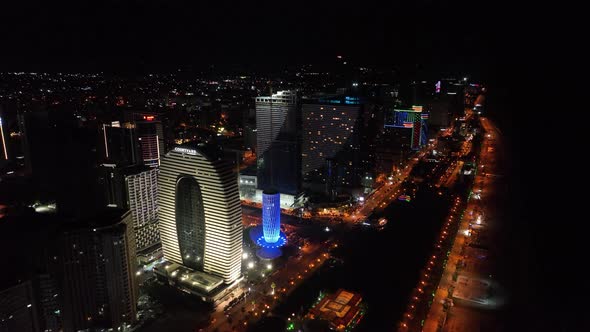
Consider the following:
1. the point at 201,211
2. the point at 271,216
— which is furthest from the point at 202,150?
the point at 271,216

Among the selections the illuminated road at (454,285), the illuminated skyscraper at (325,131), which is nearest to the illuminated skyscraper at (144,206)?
the illuminated skyscraper at (325,131)

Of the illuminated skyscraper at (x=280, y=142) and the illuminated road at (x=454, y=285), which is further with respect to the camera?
the illuminated skyscraper at (x=280, y=142)

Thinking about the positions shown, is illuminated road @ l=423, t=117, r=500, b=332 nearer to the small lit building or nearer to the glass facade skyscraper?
the small lit building

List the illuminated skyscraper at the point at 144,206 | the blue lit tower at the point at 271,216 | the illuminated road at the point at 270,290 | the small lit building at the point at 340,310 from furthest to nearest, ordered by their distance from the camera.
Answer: the blue lit tower at the point at 271,216 < the illuminated skyscraper at the point at 144,206 < the illuminated road at the point at 270,290 < the small lit building at the point at 340,310


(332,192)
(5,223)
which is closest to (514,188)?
(332,192)

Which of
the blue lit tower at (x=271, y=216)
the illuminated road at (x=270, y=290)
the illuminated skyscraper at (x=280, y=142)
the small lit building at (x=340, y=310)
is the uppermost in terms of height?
the illuminated skyscraper at (x=280, y=142)

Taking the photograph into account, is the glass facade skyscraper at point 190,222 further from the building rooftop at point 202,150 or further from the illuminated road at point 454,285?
the illuminated road at point 454,285

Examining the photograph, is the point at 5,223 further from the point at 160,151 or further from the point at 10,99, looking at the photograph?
the point at 10,99

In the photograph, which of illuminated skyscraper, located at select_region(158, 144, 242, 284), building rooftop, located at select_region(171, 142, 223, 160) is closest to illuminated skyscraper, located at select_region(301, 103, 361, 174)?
building rooftop, located at select_region(171, 142, 223, 160)
